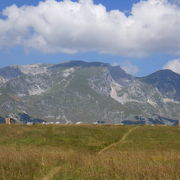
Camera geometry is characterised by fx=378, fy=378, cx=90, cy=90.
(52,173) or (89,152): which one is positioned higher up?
(52,173)

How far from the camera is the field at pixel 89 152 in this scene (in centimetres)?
2395

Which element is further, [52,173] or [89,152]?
[89,152]

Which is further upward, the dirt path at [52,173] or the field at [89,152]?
the field at [89,152]

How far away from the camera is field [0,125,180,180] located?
24.0 metres

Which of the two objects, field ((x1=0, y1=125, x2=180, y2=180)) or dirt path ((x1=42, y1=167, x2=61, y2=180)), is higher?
field ((x1=0, y1=125, x2=180, y2=180))

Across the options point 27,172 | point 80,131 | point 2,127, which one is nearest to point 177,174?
point 27,172

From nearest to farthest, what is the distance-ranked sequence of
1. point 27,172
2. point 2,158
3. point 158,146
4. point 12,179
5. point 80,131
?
1. point 12,179
2. point 27,172
3. point 2,158
4. point 158,146
5. point 80,131

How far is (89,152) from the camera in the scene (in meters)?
53.0

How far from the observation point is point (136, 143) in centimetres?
6328

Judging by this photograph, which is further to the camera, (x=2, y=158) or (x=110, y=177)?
(x=2, y=158)

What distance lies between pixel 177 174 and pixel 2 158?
14.1m

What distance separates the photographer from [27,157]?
99.6 feet

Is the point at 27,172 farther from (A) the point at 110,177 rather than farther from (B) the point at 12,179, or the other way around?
(A) the point at 110,177

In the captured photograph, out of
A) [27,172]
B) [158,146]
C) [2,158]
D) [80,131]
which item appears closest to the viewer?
[27,172]
